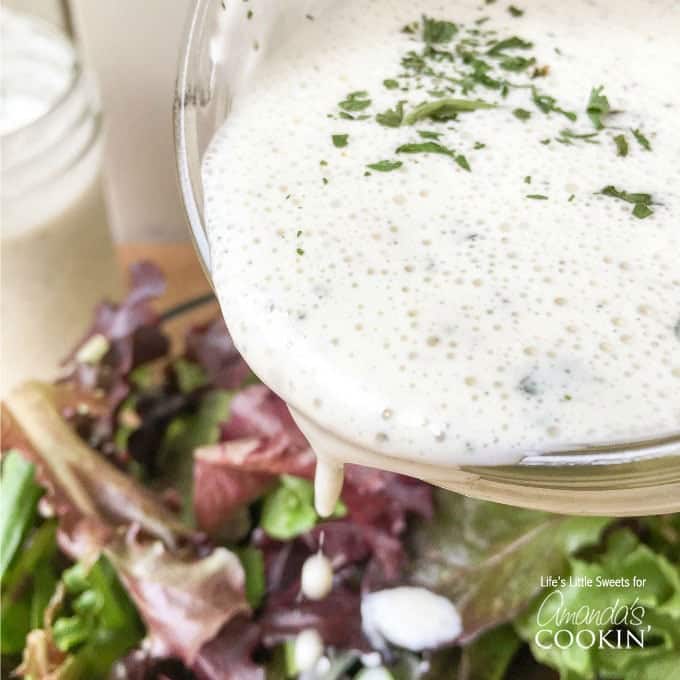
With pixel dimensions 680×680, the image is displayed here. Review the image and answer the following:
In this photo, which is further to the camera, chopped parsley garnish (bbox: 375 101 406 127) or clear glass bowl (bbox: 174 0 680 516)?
chopped parsley garnish (bbox: 375 101 406 127)

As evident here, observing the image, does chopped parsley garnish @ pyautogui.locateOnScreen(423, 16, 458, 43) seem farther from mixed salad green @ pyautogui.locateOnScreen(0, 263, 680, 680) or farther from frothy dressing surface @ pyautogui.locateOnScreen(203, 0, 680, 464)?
mixed salad green @ pyautogui.locateOnScreen(0, 263, 680, 680)

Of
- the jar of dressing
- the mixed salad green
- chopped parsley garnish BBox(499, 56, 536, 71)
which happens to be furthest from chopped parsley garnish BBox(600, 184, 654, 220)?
the jar of dressing

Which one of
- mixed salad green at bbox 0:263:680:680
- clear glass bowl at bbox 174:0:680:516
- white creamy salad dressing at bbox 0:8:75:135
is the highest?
clear glass bowl at bbox 174:0:680:516

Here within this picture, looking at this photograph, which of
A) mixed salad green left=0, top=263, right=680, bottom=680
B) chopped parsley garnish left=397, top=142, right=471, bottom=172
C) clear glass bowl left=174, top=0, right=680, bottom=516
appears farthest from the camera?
mixed salad green left=0, top=263, right=680, bottom=680

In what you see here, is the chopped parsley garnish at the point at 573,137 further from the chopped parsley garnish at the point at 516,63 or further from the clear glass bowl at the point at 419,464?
the clear glass bowl at the point at 419,464

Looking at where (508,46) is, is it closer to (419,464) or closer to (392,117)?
(392,117)

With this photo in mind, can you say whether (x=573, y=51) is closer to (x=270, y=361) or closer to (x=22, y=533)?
(x=270, y=361)

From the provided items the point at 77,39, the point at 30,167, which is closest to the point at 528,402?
the point at 30,167
